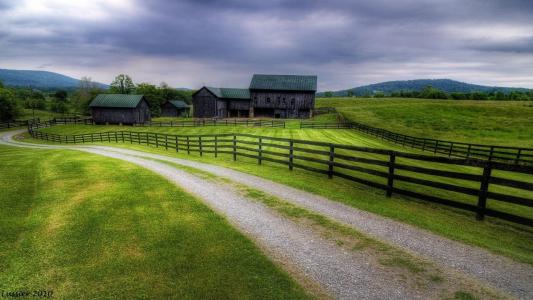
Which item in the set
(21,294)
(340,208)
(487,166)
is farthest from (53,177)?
(487,166)

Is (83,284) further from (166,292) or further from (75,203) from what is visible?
(75,203)

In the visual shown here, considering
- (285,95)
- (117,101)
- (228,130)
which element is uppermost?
(285,95)

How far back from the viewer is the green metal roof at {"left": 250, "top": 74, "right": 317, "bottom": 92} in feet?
177

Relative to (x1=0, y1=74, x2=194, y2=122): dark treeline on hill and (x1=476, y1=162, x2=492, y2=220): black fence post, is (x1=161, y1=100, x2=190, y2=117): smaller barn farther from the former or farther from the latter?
(x1=476, y1=162, x2=492, y2=220): black fence post

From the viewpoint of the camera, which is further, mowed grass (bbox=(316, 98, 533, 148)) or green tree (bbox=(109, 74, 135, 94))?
green tree (bbox=(109, 74, 135, 94))

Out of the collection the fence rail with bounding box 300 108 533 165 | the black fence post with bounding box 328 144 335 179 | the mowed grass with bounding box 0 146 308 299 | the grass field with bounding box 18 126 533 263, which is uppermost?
the black fence post with bounding box 328 144 335 179

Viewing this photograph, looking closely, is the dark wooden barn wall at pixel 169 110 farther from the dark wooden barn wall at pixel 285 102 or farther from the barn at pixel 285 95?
the dark wooden barn wall at pixel 285 102

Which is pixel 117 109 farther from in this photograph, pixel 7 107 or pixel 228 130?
pixel 7 107

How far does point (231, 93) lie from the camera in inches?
2238

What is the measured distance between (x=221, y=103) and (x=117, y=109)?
789 inches

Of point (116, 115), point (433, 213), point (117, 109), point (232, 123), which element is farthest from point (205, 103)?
point (433, 213)

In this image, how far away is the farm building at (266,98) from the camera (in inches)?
2124

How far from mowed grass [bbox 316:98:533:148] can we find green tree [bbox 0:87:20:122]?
7715 cm

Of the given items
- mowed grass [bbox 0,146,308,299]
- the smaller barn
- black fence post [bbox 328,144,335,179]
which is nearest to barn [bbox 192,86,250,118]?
the smaller barn
